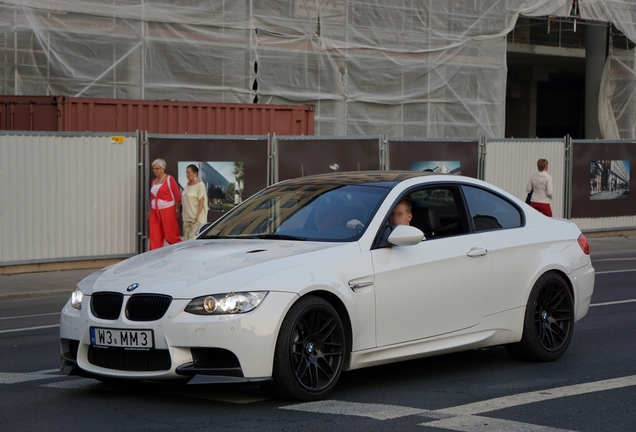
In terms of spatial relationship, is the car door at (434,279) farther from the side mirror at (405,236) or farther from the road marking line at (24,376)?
the road marking line at (24,376)

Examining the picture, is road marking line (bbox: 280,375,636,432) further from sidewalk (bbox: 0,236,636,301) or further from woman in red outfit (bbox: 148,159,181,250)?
woman in red outfit (bbox: 148,159,181,250)

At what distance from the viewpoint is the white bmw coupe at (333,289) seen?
5.89 m

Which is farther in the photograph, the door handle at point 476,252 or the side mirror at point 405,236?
the door handle at point 476,252

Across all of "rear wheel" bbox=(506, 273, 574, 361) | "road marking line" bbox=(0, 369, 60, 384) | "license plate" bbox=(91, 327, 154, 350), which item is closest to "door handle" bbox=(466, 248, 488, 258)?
"rear wheel" bbox=(506, 273, 574, 361)

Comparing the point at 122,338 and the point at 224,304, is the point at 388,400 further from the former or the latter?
the point at 122,338

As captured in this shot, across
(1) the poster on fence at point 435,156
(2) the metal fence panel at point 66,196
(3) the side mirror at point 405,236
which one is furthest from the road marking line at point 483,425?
(1) the poster on fence at point 435,156

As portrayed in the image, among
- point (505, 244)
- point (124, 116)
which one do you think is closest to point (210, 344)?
point (505, 244)

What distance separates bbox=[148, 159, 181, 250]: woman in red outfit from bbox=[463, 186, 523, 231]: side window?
7.84 meters

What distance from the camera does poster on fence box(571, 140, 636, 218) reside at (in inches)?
888

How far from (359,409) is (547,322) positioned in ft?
7.81

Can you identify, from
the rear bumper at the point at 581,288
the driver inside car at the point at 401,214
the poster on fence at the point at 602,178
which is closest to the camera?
the driver inside car at the point at 401,214

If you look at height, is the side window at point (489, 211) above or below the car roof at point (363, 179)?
below

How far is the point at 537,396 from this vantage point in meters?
6.47

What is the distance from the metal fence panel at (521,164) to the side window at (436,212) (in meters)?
13.6
